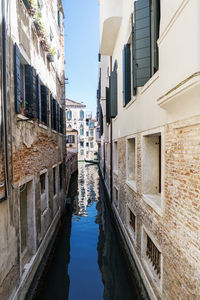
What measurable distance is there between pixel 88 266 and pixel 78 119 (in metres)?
37.0

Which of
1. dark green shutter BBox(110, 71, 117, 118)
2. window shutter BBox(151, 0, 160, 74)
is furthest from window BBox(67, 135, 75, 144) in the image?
window shutter BBox(151, 0, 160, 74)

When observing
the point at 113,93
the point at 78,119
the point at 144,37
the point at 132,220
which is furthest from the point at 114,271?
the point at 78,119

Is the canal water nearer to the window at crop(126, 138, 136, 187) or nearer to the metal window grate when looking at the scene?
the metal window grate

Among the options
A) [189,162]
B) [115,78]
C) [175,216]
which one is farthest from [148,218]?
[115,78]

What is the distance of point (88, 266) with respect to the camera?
5.29m

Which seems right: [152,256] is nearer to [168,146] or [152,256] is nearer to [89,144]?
[168,146]

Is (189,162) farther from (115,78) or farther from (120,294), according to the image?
(115,78)

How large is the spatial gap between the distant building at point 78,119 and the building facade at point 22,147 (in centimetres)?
3473

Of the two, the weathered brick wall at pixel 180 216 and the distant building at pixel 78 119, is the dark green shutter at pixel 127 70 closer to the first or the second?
the weathered brick wall at pixel 180 216

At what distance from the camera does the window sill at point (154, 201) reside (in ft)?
10.6

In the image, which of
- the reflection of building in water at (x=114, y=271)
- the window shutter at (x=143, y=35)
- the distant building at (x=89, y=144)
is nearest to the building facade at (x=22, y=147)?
the reflection of building in water at (x=114, y=271)

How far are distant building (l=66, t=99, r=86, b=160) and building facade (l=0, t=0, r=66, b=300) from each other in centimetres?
3473

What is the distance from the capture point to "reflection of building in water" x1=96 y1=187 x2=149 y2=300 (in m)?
4.13

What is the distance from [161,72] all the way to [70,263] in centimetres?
569
